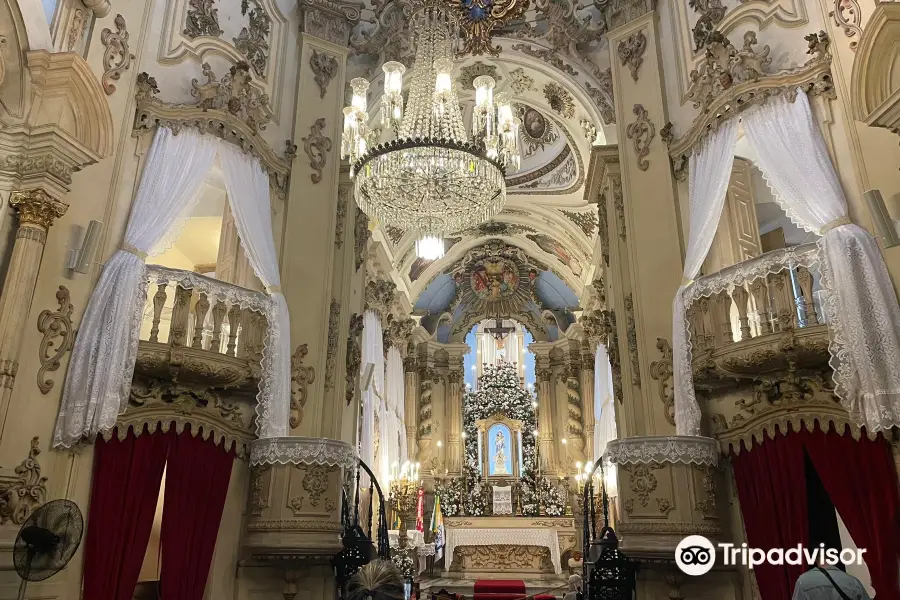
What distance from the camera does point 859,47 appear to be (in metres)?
5.73

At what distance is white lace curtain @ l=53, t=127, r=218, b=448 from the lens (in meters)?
5.90

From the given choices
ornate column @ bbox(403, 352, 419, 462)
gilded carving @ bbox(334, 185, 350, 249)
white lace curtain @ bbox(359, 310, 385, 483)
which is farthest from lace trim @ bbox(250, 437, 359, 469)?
ornate column @ bbox(403, 352, 419, 462)

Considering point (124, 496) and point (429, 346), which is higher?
point (429, 346)

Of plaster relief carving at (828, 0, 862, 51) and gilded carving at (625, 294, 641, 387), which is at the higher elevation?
plaster relief carving at (828, 0, 862, 51)

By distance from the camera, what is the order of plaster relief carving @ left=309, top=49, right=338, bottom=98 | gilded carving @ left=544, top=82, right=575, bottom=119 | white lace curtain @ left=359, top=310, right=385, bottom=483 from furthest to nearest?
white lace curtain @ left=359, top=310, right=385, bottom=483, gilded carving @ left=544, top=82, right=575, bottom=119, plaster relief carving @ left=309, top=49, right=338, bottom=98

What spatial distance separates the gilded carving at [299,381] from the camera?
7.76 m

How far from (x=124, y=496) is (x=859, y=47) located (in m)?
7.55

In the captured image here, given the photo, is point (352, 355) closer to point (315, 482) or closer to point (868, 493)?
point (315, 482)

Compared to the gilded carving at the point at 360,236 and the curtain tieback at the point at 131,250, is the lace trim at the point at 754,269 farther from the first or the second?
the curtain tieback at the point at 131,250

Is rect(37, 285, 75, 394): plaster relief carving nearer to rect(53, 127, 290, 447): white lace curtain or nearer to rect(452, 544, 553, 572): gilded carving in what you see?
rect(53, 127, 290, 447): white lace curtain

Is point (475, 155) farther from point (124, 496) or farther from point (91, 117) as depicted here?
point (124, 496)

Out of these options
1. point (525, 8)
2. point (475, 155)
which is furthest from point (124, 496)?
point (525, 8)

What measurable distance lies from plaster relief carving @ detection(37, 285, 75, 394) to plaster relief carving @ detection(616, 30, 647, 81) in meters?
7.15

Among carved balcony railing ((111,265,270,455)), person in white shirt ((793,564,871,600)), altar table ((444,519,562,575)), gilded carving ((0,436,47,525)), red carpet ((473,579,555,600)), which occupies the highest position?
carved balcony railing ((111,265,270,455))
